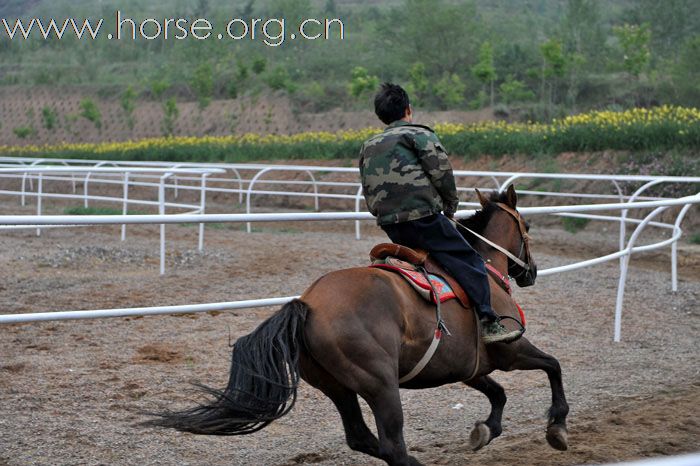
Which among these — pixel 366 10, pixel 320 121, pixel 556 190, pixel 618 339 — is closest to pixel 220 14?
pixel 366 10

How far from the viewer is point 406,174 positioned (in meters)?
4.77

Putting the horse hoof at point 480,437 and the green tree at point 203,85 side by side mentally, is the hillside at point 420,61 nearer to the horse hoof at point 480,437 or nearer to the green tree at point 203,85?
the green tree at point 203,85

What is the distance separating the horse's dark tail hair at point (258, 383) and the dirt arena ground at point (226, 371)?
0.89 metres

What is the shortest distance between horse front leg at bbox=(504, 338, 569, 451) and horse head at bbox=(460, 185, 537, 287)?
527 mm

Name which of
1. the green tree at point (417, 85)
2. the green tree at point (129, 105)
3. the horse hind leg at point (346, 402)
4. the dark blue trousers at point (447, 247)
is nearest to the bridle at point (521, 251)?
the dark blue trousers at point (447, 247)

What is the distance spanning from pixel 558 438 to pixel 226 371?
2.80m

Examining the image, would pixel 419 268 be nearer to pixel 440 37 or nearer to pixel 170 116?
pixel 170 116

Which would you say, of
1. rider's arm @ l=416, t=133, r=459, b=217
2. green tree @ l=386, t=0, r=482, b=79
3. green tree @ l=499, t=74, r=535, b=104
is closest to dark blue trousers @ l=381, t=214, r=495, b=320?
rider's arm @ l=416, t=133, r=459, b=217

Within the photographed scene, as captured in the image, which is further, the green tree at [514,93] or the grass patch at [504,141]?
the green tree at [514,93]

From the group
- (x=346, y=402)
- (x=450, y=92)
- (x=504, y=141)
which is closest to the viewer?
(x=346, y=402)

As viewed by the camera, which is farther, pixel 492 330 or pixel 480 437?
pixel 480 437

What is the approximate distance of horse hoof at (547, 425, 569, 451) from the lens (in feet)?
16.8

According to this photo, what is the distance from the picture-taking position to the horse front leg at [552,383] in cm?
513

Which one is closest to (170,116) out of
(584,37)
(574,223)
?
(584,37)
